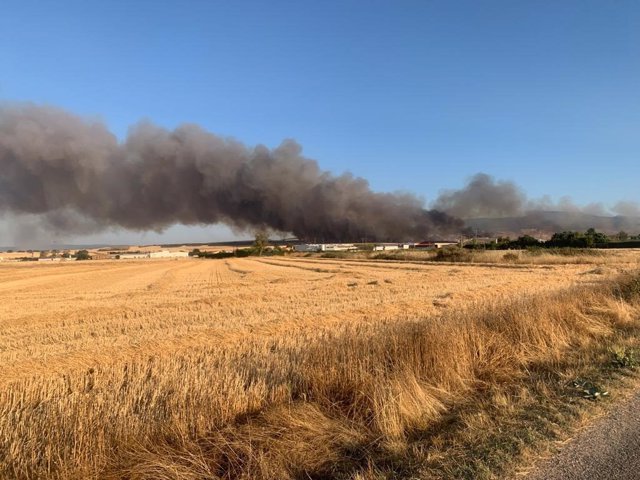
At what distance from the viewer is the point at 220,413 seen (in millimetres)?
5125

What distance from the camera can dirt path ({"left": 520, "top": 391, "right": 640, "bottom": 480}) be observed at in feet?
11.2

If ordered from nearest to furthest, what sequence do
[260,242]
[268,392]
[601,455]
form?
1. [601,455]
2. [268,392]
3. [260,242]

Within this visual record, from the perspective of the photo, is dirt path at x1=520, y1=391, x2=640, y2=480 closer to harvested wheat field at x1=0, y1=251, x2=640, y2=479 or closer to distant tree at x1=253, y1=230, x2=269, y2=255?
harvested wheat field at x1=0, y1=251, x2=640, y2=479

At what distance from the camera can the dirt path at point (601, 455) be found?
11.2 ft

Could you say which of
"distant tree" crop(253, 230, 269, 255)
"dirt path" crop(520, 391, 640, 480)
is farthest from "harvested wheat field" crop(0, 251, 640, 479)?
"distant tree" crop(253, 230, 269, 255)

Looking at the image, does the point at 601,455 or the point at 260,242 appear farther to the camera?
the point at 260,242

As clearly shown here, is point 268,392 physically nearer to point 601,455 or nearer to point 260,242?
point 601,455

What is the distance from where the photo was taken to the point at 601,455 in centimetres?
368

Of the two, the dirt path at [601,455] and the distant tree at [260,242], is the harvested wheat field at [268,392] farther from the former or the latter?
the distant tree at [260,242]

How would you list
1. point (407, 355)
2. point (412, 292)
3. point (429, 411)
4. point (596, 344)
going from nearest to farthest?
point (429, 411)
point (407, 355)
point (596, 344)
point (412, 292)

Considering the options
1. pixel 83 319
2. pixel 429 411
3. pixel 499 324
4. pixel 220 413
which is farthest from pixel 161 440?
pixel 83 319

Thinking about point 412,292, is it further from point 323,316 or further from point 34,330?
point 34,330

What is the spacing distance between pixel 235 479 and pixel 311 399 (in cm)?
189

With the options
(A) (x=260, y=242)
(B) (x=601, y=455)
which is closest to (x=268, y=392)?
(B) (x=601, y=455)
